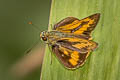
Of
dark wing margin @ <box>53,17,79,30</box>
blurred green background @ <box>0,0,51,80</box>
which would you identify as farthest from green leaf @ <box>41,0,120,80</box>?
blurred green background @ <box>0,0,51,80</box>

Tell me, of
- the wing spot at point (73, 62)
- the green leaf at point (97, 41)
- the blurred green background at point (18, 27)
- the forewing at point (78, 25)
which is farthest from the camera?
the blurred green background at point (18, 27)

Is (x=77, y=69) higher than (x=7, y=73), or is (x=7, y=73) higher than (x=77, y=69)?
(x=77, y=69)

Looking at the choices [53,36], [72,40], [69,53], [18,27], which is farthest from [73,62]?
[18,27]

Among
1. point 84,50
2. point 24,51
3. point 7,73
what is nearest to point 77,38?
point 84,50

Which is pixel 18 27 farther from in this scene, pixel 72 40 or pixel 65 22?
pixel 72 40

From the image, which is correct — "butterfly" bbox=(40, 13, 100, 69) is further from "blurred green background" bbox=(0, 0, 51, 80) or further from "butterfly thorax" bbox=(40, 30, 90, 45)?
"blurred green background" bbox=(0, 0, 51, 80)

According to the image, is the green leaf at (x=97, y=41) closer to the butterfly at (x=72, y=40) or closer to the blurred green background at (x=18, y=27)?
the butterfly at (x=72, y=40)

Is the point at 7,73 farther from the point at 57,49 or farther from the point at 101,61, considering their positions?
the point at 101,61

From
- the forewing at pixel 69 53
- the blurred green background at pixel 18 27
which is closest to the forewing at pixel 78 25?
the forewing at pixel 69 53
